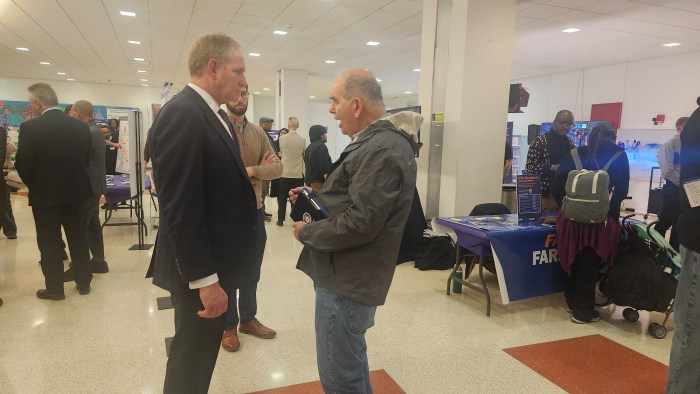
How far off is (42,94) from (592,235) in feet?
14.3

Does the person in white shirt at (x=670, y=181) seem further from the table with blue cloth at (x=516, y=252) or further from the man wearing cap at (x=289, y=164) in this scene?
the man wearing cap at (x=289, y=164)

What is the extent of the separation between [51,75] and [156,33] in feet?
29.7

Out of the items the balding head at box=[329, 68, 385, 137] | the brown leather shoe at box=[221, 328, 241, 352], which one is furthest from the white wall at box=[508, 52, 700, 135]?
the brown leather shoe at box=[221, 328, 241, 352]

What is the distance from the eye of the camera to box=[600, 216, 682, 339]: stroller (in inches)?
120

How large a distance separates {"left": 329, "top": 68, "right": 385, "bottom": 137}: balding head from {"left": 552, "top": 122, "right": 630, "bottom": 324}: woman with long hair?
8.10ft

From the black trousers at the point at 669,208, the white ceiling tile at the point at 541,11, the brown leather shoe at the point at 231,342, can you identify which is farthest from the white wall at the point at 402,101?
the brown leather shoe at the point at 231,342

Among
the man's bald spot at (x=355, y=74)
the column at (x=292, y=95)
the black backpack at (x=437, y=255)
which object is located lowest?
the black backpack at (x=437, y=255)

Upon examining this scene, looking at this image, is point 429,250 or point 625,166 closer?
point 625,166

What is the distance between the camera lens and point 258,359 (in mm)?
2568

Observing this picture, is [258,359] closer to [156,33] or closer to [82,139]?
[82,139]

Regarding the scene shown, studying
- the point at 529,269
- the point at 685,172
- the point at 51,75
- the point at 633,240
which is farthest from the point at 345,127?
the point at 51,75

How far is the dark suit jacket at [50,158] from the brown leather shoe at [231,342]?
176cm

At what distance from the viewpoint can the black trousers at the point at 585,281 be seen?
10.8ft

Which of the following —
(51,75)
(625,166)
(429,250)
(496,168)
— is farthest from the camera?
(51,75)
